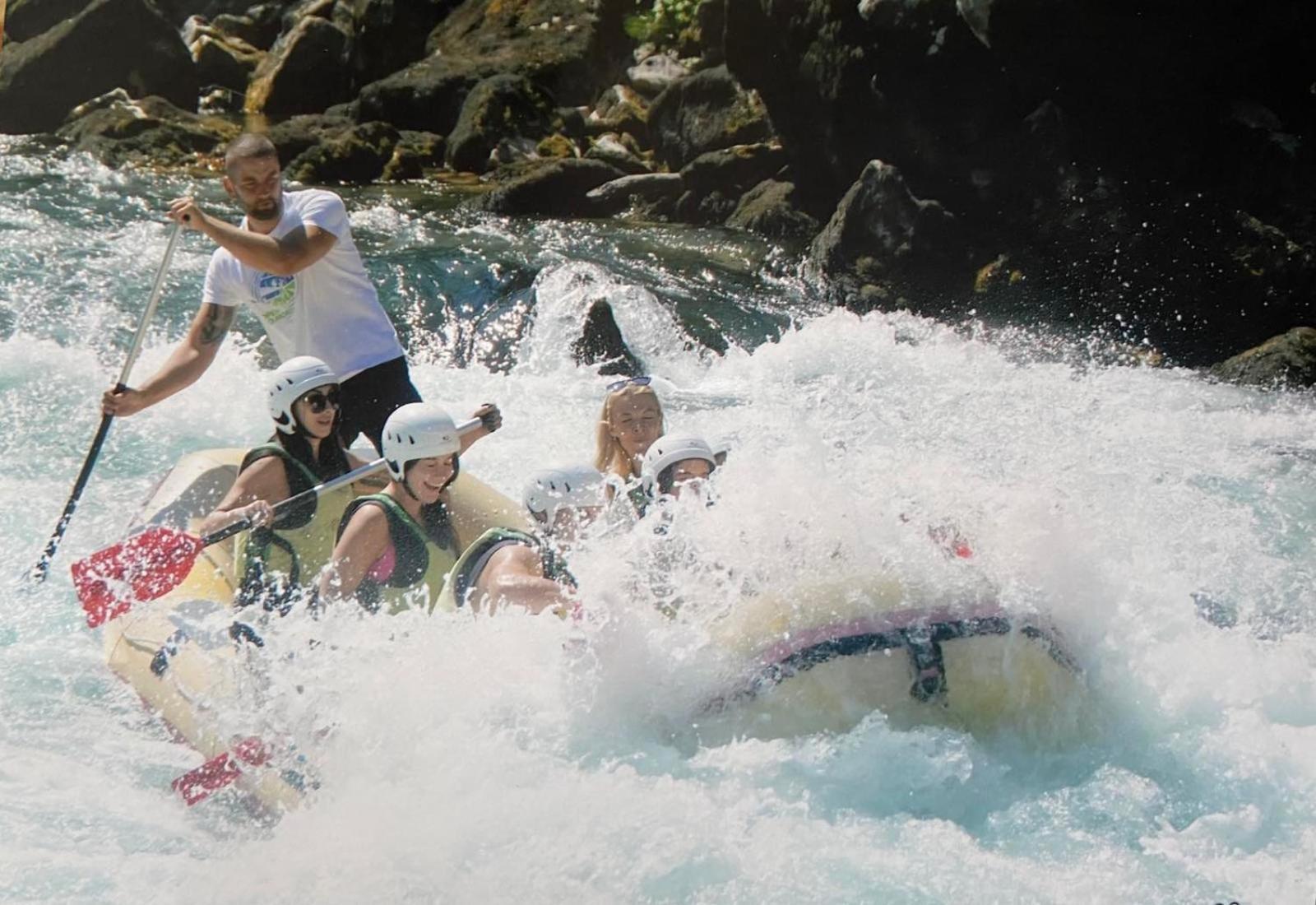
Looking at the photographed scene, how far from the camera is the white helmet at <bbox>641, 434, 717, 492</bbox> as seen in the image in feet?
16.6

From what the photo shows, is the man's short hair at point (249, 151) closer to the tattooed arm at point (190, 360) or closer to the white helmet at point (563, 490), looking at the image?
the tattooed arm at point (190, 360)

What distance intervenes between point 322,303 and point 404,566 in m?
1.22

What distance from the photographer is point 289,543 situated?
523cm

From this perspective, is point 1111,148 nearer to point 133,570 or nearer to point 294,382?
point 294,382

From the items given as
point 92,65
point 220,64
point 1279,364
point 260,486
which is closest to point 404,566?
point 260,486

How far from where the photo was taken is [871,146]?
13.8m

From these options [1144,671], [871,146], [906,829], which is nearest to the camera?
[906,829]

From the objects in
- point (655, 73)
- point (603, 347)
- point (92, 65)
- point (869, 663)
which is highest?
point (92, 65)

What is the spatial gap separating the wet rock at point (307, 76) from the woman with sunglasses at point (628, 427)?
601 inches

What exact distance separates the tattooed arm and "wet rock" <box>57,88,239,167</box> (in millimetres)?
11440

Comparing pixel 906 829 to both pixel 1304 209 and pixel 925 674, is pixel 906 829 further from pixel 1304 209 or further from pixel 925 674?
pixel 1304 209

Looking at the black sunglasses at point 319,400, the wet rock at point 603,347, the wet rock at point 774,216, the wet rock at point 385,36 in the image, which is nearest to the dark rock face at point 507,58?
the wet rock at point 385,36

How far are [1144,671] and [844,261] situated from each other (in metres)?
8.16

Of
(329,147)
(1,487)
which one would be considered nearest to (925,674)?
(1,487)
